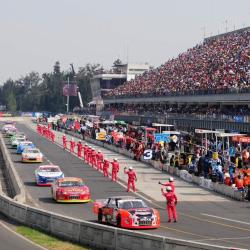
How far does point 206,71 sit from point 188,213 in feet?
167

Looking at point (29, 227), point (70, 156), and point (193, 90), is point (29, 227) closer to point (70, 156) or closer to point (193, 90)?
point (70, 156)

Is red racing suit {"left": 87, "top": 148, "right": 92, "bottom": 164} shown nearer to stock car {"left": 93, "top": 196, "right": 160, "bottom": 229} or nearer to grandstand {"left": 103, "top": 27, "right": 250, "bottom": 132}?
grandstand {"left": 103, "top": 27, "right": 250, "bottom": 132}

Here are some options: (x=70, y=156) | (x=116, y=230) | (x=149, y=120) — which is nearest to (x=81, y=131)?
(x=149, y=120)

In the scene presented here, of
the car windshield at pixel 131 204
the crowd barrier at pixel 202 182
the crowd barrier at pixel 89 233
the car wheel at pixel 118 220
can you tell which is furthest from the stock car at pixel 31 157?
the car wheel at pixel 118 220

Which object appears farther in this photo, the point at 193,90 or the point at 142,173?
the point at 193,90

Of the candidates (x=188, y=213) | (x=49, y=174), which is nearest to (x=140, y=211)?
(x=188, y=213)

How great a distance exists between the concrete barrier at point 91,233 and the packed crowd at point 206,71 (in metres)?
35.2

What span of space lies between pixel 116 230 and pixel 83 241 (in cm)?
207

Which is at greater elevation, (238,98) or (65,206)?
(238,98)

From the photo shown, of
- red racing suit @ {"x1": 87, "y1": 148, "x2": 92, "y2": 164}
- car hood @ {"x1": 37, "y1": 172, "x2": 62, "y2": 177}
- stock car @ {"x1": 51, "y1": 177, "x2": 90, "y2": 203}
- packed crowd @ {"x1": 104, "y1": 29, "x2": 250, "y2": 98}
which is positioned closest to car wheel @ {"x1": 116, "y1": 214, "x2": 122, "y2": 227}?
stock car @ {"x1": 51, "y1": 177, "x2": 90, "y2": 203}

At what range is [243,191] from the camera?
111ft

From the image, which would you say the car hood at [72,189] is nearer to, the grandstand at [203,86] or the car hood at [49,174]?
the car hood at [49,174]

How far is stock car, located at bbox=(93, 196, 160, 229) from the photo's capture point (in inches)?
961

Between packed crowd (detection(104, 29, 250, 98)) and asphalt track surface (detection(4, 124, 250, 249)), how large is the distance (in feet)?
69.2
